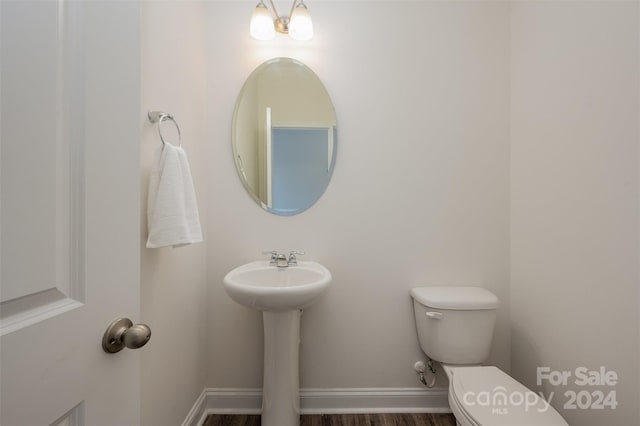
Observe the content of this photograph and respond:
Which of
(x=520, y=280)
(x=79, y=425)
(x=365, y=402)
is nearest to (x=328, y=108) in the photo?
(x=520, y=280)

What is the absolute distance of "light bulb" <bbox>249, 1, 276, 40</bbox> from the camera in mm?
1357

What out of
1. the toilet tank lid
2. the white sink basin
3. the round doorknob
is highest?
the round doorknob

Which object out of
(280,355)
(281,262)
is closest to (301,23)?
(281,262)

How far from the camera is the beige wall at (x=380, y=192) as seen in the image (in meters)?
1.49

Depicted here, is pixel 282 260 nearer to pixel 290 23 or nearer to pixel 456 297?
pixel 456 297

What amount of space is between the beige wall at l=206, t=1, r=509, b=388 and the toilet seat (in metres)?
0.40

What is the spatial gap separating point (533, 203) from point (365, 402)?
131cm

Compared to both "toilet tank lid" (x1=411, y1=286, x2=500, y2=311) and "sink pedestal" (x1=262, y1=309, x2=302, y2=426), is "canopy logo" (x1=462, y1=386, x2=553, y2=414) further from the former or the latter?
"sink pedestal" (x1=262, y1=309, x2=302, y2=426)

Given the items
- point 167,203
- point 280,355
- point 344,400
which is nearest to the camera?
point 167,203

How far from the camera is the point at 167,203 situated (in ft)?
3.16

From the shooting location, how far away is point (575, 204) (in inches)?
44.1

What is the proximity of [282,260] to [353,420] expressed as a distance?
0.89 meters

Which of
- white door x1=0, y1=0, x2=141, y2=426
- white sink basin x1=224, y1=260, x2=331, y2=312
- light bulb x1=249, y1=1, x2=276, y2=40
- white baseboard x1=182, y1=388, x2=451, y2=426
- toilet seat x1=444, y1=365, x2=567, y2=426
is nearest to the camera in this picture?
white door x1=0, y1=0, x2=141, y2=426

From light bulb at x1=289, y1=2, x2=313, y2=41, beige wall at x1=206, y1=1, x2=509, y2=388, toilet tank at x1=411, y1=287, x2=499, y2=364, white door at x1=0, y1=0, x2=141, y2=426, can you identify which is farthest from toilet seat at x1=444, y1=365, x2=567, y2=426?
light bulb at x1=289, y1=2, x2=313, y2=41
